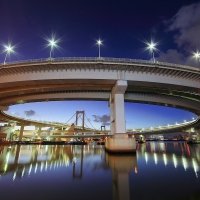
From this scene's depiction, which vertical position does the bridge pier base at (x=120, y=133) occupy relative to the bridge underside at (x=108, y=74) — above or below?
below

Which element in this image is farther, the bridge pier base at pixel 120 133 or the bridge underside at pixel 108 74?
the bridge underside at pixel 108 74

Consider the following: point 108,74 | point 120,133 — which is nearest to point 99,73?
point 108,74

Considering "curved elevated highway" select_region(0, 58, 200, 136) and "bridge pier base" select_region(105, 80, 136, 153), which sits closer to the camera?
"bridge pier base" select_region(105, 80, 136, 153)

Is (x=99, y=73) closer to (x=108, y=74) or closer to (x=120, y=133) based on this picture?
(x=108, y=74)

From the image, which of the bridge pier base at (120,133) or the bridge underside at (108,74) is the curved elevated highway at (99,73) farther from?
the bridge pier base at (120,133)

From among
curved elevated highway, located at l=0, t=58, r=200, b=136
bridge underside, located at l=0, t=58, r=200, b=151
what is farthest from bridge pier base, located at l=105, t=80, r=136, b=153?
curved elevated highway, located at l=0, t=58, r=200, b=136

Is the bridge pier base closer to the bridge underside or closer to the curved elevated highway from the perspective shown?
the bridge underside

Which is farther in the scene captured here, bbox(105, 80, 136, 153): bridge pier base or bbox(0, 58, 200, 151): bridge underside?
bbox(0, 58, 200, 151): bridge underside

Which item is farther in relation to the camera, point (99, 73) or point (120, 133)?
point (99, 73)

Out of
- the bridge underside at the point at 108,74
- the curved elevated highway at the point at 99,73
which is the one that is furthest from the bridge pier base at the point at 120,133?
the curved elevated highway at the point at 99,73

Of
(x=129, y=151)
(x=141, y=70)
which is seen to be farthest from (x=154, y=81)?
(x=129, y=151)

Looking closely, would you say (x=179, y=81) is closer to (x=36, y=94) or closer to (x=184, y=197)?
(x=184, y=197)

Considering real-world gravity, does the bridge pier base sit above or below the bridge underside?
below

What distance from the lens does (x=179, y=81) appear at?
2425 cm
